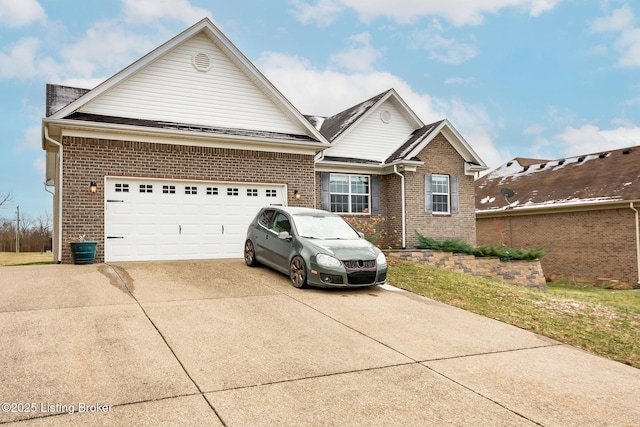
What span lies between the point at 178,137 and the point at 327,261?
6.89 meters

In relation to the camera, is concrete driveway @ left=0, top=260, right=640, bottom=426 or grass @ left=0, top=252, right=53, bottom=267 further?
grass @ left=0, top=252, right=53, bottom=267

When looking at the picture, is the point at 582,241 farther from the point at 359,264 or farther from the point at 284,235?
the point at 284,235

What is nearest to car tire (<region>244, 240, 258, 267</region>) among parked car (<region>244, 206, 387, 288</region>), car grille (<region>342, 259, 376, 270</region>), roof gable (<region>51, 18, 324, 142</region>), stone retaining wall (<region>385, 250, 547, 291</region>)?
parked car (<region>244, 206, 387, 288</region>)

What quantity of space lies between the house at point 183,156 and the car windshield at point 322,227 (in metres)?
4.17

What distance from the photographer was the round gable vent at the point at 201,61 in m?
15.0

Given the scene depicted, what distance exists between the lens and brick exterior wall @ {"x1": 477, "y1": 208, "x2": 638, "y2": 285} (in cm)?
1928

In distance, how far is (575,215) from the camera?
2123 centimetres

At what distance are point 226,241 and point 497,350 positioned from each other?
32.4 feet

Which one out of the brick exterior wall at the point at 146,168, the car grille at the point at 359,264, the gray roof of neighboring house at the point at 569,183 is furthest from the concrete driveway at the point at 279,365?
the gray roof of neighboring house at the point at 569,183

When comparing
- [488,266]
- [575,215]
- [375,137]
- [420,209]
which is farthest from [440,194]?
[575,215]

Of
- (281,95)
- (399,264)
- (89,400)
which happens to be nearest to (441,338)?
(89,400)

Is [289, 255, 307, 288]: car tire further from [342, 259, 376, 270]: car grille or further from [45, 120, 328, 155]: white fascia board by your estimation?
[45, 120, 328, 155]: white fascia board

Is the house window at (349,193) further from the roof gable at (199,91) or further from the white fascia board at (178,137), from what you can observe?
the roof gable at (199,91)

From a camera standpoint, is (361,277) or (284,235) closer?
(361,277)
